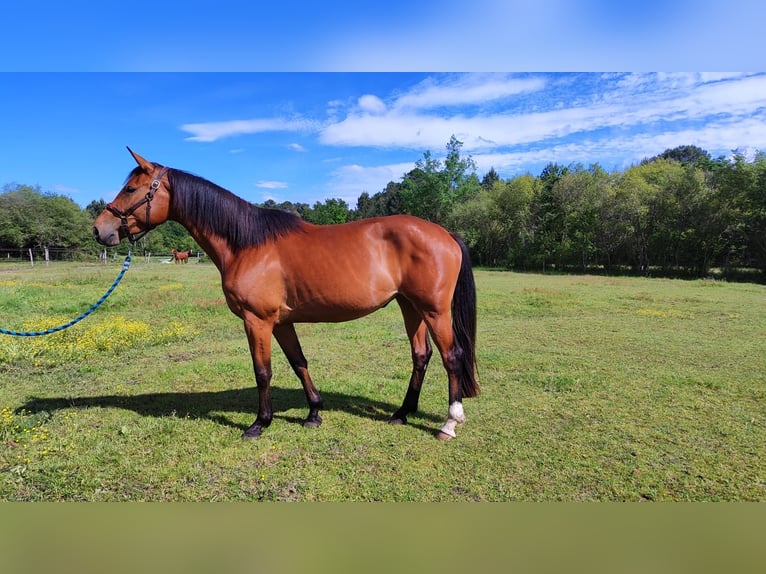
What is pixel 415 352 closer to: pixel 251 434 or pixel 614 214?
pixel 251 434

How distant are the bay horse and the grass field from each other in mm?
564

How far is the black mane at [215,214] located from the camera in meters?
3.75

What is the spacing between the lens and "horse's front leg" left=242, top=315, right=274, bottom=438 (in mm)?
3723

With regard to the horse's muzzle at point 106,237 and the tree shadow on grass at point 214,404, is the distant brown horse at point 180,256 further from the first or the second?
the horse's muzzle at point 106,237

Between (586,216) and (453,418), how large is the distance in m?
34.7

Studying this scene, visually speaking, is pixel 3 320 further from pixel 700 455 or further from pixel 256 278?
pixel 700 455

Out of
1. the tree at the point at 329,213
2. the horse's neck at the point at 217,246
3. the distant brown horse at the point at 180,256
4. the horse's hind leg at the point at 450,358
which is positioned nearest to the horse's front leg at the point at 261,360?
the horse's neck at the point at 217,246

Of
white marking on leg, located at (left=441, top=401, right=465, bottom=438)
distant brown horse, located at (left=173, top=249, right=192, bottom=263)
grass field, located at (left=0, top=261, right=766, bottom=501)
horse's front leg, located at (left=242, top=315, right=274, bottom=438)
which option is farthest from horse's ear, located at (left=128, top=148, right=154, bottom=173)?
distant brown horse, located at (left=173, top=249, right=192, bottom=263)

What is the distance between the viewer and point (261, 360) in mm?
3824

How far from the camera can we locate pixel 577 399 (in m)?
4.66

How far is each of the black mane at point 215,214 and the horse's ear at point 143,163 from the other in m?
0.15

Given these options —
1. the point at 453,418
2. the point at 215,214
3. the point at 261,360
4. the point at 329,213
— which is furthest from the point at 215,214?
the point at 329,213

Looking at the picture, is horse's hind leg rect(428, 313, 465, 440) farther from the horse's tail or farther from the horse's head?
the horse's head

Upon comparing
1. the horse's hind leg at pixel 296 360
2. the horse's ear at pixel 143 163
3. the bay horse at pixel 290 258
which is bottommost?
the horse's hind leg at pixel 296 360
